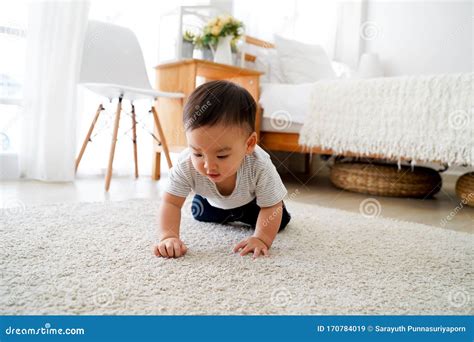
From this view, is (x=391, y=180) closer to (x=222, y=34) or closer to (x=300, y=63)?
(x=300, y=63)

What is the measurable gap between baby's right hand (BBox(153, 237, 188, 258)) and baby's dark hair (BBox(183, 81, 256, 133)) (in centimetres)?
21

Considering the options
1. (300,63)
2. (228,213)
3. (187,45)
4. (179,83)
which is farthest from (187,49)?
(228,213)

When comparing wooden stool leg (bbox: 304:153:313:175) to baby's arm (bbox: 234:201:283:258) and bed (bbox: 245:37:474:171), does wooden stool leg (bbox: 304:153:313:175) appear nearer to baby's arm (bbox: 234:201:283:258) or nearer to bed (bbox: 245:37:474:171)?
bed (bbox: 245:37:474:171)

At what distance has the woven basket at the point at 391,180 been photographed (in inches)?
73.0

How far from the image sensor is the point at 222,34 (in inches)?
83.6

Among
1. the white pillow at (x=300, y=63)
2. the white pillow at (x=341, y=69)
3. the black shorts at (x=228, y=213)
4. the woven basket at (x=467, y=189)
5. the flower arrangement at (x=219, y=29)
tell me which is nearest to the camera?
the black shorts at (x=228, y=213)

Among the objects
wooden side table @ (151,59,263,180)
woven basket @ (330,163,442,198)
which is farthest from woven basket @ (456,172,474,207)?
wooden side table @ (151,59,263,180)

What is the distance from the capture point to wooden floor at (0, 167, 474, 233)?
4.20 ft

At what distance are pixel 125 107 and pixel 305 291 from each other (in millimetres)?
1748

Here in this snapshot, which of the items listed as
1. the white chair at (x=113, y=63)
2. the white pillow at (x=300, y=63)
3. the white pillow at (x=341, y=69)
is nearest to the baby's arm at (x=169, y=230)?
the white chair at (x=113, y=63)

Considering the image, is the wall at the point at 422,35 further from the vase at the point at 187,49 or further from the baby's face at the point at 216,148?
the baby's face at the point at 216,148

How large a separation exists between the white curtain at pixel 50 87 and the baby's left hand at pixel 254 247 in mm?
1165

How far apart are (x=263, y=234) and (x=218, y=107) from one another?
28 cm
